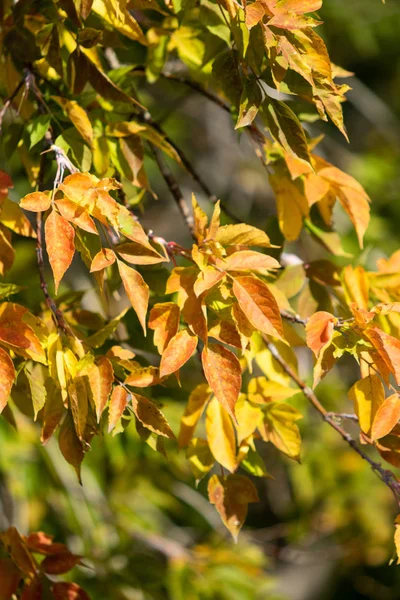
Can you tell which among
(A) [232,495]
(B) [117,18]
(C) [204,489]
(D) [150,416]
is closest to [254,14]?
(B) [117,18]

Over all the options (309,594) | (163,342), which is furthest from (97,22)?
(309,594)

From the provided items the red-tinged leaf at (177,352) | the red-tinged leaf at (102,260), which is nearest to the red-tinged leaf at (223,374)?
the red-tinged leaf at (177,352)

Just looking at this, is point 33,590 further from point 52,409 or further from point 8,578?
point 52,409

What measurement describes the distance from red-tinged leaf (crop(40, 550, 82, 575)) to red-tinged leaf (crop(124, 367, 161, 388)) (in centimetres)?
28

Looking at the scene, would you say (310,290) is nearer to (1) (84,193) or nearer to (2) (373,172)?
(1) (84,193)

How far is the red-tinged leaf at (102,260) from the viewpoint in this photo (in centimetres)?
62

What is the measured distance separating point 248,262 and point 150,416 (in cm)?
19

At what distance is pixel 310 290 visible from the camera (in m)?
0.92

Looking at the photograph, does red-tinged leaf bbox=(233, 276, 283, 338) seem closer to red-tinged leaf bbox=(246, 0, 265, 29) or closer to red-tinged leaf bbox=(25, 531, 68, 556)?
red-tinged leaf bbox=(246, 0, 265, 29)

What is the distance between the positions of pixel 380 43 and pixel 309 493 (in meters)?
2.62

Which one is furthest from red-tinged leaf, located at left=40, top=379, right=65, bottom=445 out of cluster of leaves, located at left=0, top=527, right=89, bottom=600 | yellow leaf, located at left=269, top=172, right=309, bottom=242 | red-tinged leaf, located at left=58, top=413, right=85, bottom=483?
yellow leaf, located at left=269, top=172, right=309, bottom=242

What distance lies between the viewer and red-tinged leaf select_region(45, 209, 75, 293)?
0.61 m

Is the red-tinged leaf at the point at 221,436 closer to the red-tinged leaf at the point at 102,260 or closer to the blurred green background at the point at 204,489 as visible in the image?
the blurred green background at the point at 204,489

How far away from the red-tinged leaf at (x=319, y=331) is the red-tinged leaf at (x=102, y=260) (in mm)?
200
